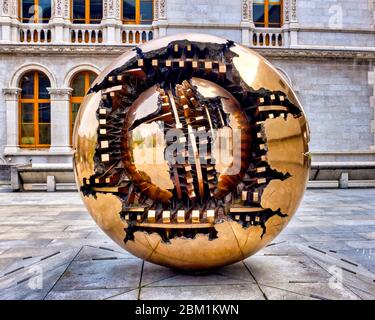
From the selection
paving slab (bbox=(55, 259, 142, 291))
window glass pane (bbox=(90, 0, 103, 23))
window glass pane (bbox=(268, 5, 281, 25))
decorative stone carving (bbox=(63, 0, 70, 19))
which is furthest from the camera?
window glass pane (bbox=(268, 5, 281, 25))

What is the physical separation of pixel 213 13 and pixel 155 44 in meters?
15.2

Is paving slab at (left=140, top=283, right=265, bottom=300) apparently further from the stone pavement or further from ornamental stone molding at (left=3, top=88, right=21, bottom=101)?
ornamental stone molding at (left=3, top=88, right=21, bottom=101)

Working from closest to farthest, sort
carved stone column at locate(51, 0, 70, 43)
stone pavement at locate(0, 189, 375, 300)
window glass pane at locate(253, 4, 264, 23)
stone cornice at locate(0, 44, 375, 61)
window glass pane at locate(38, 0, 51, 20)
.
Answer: stone pavement at locate(0, 189, 375, 300) < stone cornice at locate(0, 44, 375, 61) < carved stone column at locate(51, 0, 70, 43) < window glass pane at locate(38, 0, 51, 20) < window glass pane at locate(253, 4, 264, 23)

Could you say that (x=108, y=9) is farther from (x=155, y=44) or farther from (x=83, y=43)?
(x=155, y=44)

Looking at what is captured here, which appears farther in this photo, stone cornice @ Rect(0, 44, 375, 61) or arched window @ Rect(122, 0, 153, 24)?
arched window @ Rect(122, 0, 153, 24)

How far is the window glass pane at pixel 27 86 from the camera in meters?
17.2

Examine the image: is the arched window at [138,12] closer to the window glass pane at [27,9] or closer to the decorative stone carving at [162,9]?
the decorative stone carving at [162,9]

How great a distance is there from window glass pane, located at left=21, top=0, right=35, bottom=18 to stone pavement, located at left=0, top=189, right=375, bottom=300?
14.3m

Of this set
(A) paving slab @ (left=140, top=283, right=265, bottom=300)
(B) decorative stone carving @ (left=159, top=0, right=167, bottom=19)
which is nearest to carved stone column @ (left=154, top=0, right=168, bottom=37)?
(B) decorative stone carving @ (left=159, top=0, right=167, bottom=19)

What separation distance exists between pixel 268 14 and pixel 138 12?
6.38 meters

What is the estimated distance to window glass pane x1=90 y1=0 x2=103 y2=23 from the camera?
58.7 ft

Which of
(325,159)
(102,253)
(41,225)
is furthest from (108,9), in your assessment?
(102,253)

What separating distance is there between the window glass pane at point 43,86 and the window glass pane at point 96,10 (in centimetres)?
354

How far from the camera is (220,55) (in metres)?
3.21
